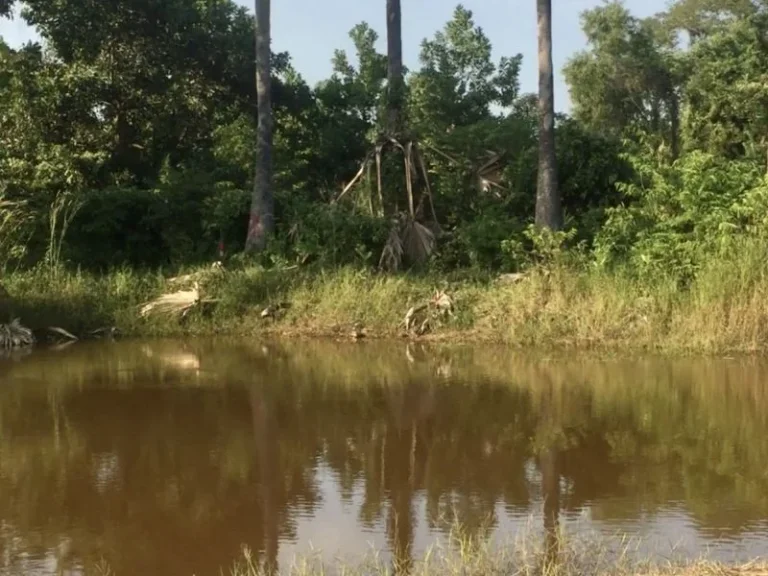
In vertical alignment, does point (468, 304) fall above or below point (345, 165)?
below

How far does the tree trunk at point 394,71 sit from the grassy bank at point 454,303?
4.52 meters

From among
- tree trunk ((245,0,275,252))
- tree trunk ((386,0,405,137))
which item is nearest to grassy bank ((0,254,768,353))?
tree trunk ((245,0,275,252))

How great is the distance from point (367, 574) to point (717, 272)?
9.34 m

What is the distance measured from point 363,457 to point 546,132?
33.6 feet

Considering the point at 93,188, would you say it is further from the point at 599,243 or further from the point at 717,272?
the point at 717,272

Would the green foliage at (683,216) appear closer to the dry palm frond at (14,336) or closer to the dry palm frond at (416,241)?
the dry palm frond at (416,241)

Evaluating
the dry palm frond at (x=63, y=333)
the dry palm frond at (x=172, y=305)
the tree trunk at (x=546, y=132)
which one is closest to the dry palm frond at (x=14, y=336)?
the dry palm frond at (x=63, y=333)

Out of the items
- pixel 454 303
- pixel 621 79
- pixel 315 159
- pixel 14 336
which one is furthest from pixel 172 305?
pixel 621 79

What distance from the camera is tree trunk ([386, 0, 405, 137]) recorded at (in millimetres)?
19328

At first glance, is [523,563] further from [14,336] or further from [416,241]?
[416,241]

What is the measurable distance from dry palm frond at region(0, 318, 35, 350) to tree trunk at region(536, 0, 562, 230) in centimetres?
828

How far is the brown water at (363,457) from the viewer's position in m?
5.79

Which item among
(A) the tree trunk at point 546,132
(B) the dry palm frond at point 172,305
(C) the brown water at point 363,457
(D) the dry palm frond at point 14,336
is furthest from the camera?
(A) the tree trunk at point 546,132

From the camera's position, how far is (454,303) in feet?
47.8
